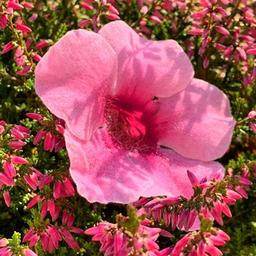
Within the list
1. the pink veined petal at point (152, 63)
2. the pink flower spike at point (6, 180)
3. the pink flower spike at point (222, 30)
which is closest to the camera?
the pink flower spike at point (6, 180)

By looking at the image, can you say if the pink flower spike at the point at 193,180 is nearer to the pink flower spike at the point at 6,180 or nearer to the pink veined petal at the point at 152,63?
the pink veined petal at the point at 152,63

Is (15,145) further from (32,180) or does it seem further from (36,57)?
(36,57)

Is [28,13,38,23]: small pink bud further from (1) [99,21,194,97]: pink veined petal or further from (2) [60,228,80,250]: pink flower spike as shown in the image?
(2) [60,228,80,250]: pink flower spike

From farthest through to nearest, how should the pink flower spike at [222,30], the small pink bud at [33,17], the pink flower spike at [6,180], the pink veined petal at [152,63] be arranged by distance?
the small pink bud at [33,17], the pink flower spike at [222,30], the pink veined petal at [152,63], the pink flower spike at [6,180]

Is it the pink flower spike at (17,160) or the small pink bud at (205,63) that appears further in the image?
the small pink bud at (205,63)

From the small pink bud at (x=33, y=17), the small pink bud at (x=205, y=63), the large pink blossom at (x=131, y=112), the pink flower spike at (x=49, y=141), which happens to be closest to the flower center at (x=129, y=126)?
the large pink blossom at (x=131, y=112)

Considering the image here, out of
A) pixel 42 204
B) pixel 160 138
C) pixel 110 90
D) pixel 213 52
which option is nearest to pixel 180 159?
pixel 160 138

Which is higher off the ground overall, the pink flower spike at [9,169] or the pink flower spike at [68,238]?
the pink flower spike at [9,169]

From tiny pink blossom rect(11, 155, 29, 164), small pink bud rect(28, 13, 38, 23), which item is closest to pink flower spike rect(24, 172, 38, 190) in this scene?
tiny pink blossom rect(11, 155, 29, 164)

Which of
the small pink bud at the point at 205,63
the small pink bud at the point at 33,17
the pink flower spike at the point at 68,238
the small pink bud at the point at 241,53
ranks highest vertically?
the small pink bud at the point at 241,53

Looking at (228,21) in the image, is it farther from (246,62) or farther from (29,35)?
(29,35)
